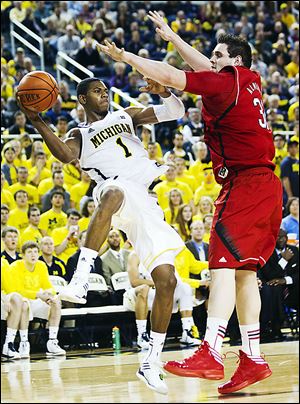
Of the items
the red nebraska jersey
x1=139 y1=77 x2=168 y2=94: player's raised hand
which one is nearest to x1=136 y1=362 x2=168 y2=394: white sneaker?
the red nebraska jersey

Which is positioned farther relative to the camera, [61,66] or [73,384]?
[61,66]

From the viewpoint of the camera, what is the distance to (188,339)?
37.6 feet

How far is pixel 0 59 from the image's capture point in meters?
16.8

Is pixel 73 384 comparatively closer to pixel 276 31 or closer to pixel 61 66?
pixel 61 66

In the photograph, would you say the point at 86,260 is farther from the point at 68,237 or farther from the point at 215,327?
the point at 68,237

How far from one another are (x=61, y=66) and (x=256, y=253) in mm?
11342

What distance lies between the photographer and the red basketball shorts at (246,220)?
6160mm

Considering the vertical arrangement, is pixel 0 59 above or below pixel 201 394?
above

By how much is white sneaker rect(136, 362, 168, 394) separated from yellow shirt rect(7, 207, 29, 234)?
262 inches

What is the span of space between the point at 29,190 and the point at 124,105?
4.01 m

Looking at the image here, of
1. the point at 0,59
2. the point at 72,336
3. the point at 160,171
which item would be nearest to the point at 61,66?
the point at 0,59

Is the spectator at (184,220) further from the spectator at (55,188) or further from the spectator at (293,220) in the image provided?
the spectator at (55,188)

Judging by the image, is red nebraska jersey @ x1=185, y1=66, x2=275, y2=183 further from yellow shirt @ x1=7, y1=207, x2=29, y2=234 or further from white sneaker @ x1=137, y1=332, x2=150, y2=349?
yellow shirt @ x1=7, y1=207, x2=29, y2=234

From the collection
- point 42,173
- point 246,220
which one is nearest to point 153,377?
point 246,220
